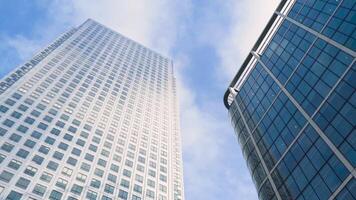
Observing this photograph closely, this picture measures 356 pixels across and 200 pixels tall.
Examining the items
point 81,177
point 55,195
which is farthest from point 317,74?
point 55,195

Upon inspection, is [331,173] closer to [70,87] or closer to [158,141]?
[158,141]

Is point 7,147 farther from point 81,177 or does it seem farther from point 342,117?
point 342,117

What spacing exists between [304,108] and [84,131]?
50.1 metres

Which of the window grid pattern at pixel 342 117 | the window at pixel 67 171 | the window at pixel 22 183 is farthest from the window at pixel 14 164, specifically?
the window grid pattern at pixel 342 117

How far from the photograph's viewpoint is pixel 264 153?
5091cm

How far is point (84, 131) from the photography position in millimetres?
76688

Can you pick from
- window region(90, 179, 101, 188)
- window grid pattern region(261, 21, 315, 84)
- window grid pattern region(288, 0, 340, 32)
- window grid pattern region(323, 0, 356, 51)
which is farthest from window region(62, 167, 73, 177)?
window grid pattern region(323, 0, 356, 51)

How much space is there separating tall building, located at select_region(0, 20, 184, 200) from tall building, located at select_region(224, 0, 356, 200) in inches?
1033

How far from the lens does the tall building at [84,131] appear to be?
6066cm

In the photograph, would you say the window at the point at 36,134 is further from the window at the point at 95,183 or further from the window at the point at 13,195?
the window at the point at 13,195

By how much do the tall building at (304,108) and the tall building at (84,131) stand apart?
26237 millimetres

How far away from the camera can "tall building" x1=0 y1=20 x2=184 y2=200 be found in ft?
199

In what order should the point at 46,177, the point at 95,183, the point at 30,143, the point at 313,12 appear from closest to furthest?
the point at 313,12 < the point at 46,177 < the point at 95,183 < the point at 30,143

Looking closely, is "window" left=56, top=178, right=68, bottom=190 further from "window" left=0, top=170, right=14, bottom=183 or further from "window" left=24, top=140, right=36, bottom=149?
"window" left=24, top=140, right=36, bottom=149
